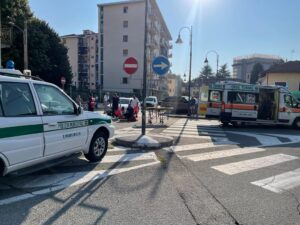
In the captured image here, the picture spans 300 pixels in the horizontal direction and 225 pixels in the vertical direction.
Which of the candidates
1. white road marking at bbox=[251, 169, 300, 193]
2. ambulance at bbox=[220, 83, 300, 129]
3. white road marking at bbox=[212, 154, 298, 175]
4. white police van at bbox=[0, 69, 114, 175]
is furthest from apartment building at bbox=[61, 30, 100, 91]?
white road marking at bbox=[251, 169, 300, 193]

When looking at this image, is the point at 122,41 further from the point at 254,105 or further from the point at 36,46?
the point at 254,105

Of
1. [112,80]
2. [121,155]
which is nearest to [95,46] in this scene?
[112,80]

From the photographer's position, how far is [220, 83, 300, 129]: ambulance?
1581 cm

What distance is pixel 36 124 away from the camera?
494 cm

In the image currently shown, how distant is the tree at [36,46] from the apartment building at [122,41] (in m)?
19.2

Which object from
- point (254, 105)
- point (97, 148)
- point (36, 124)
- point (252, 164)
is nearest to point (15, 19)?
point (254, 105)

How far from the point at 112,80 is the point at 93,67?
17359 millimetres

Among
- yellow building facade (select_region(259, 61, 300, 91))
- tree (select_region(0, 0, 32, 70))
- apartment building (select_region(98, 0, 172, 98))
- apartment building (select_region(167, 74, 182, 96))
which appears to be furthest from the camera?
apartment building (select_region(167, 74, 182, 96))

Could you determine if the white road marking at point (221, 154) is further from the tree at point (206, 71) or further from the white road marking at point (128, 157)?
the tree at point (206, 71)

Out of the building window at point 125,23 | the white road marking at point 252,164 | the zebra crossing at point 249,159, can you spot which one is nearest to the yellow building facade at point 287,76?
the building window at point 125,23

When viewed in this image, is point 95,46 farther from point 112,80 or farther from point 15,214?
point 15,214

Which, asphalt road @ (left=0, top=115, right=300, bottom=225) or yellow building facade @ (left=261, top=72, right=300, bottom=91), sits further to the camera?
yellow building facade @ (left=261, top=72, right=300, bottom=91)

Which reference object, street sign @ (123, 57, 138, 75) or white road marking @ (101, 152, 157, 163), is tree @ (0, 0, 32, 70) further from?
white road marking @ (101, 152, 157, 163)

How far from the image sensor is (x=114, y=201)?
460cm
